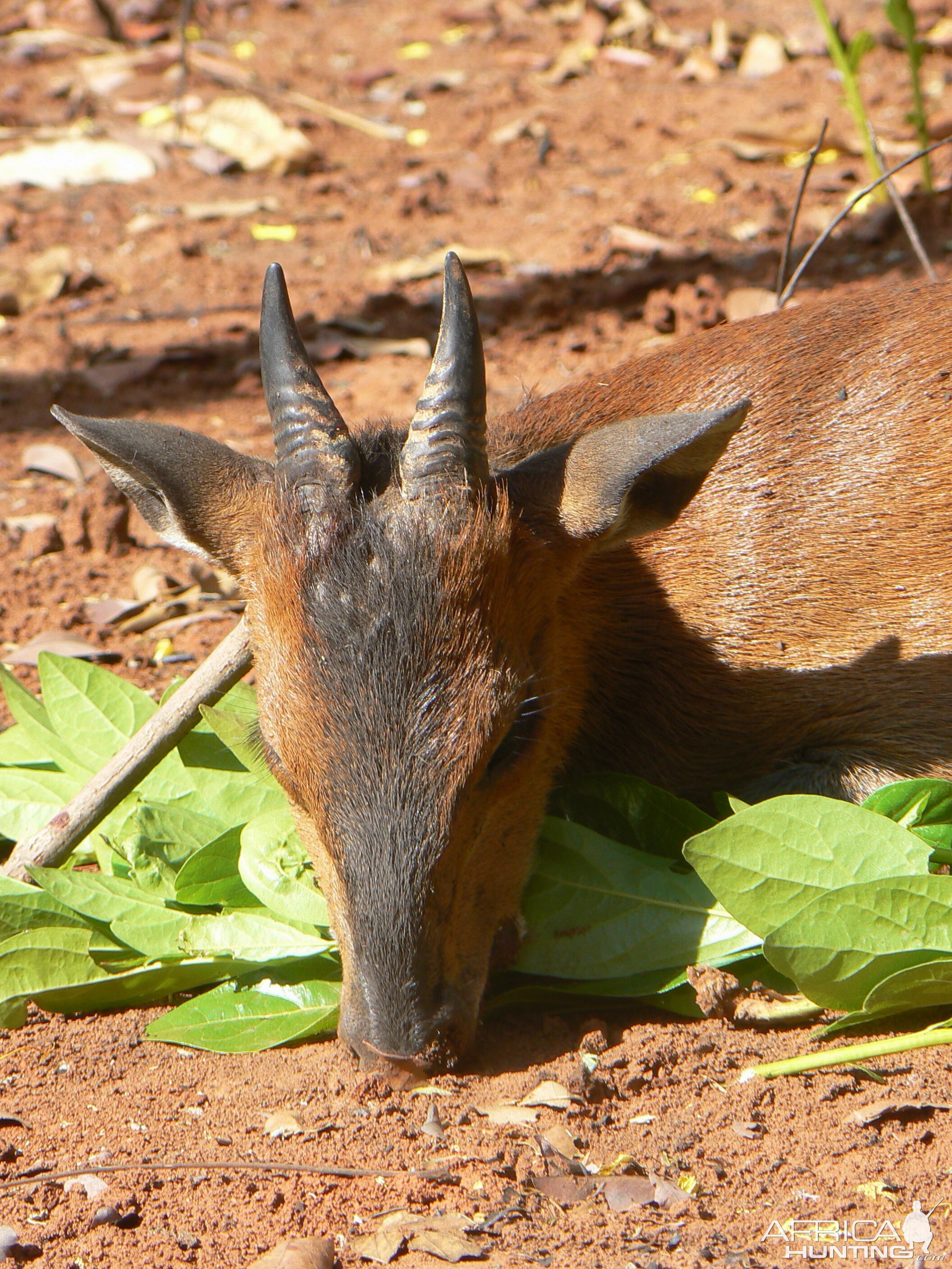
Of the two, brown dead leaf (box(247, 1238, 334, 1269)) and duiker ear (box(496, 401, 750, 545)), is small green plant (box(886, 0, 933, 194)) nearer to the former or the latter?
duiker ear (box(496, 401, 750, 545))

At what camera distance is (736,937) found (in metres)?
3.96

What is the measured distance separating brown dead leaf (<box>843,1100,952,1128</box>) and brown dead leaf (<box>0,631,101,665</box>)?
4033 mm

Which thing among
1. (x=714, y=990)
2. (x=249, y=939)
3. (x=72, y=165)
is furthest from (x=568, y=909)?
(x=72, y=165)

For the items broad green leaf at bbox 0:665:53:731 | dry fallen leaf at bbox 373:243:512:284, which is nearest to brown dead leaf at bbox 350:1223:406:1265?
broad green leaf at bbox 0:665:53:731

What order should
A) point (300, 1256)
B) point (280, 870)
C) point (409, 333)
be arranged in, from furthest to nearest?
1. point (409, 333)
2. point (280, 870)
3. point (300, 1256)

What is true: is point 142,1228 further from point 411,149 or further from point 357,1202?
point 411,149

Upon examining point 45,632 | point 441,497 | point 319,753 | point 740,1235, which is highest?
point 441,497

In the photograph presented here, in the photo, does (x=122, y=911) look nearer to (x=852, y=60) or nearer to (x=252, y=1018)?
(x=252, y=1018)

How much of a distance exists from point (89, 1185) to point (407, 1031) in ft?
2.76

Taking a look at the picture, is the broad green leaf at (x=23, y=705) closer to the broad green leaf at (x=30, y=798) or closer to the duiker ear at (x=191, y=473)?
the broad green leaf at (x=30, y=798)

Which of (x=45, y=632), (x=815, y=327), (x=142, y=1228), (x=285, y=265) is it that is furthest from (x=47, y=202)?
(x=142, y=1228)

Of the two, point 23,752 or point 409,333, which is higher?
point 409,333

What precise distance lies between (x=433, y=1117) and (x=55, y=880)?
1533 millimetres

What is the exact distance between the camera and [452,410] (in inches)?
148
